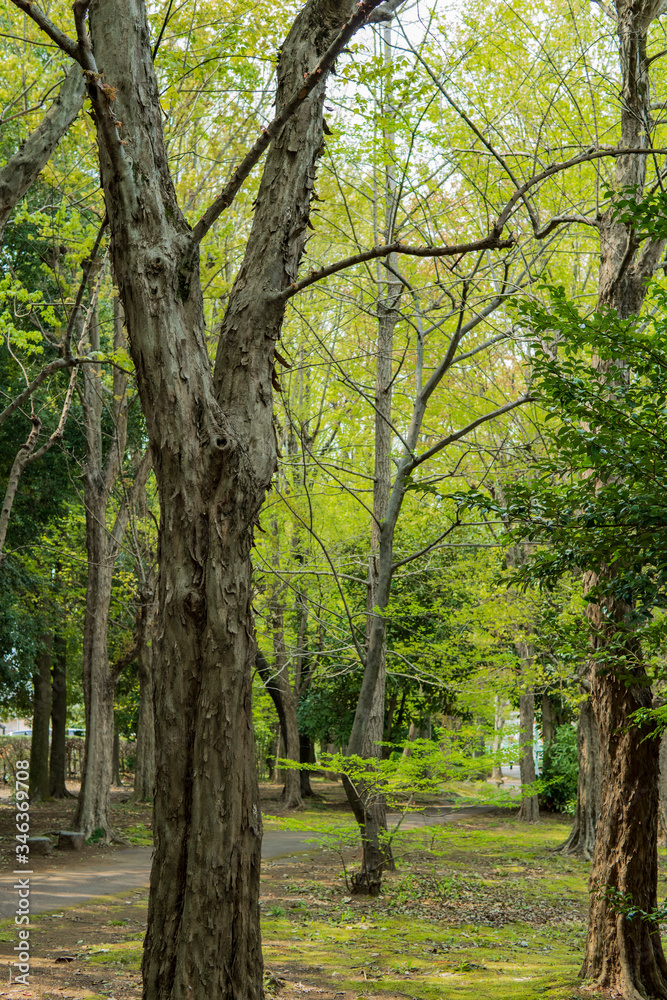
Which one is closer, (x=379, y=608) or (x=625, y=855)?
(x=625, y=855)

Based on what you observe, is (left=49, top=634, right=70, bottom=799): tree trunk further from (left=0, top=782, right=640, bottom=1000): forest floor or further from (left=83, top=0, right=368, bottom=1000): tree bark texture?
(left=83, top=0, right=368, bottom=1000): tree bark texture

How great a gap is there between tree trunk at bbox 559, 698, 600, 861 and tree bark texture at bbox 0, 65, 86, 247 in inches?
461

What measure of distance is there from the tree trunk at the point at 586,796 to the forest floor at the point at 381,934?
90 cm

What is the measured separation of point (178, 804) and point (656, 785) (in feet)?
13.4

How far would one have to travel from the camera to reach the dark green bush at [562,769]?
2122 centimetres

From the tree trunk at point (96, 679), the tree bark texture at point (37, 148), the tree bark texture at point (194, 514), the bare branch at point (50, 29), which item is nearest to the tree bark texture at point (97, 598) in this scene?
the tree trunk at point (96, 679)

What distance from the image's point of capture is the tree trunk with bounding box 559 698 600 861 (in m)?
13.8

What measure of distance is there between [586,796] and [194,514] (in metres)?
13.2

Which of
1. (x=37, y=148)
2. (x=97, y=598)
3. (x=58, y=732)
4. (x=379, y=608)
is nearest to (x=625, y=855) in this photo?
(x=379, y=608)

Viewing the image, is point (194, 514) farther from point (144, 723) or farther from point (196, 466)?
point (144, 723)

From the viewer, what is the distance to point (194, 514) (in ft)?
11.2

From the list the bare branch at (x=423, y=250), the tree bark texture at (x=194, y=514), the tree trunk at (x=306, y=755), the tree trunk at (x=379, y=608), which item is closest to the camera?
the tree bark texture at (x=194, y=514)

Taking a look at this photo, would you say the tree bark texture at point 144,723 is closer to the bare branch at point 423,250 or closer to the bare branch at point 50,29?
the bare branch at point 423,250

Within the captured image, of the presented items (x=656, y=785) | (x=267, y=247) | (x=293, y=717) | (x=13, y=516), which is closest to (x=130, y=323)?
(x=267, y=247)
